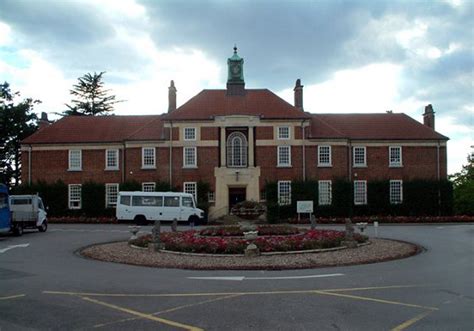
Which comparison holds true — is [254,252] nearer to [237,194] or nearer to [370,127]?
[237,194]

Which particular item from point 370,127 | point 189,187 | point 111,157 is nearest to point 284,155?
point 189,187

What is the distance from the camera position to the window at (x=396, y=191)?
4600cm

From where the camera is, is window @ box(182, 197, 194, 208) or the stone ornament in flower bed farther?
window @ box(182, 197, 194, 208)

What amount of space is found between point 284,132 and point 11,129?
115ft

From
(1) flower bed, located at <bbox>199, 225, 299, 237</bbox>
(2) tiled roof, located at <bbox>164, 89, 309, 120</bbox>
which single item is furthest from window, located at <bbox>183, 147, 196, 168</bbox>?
(1) flower bed, located at <bbox>199, 225, 299, 237</bbox>

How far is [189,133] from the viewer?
45.3 metres

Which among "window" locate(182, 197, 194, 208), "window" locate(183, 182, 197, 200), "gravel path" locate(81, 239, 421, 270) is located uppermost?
"window" locate(183, 182, 197, 200)

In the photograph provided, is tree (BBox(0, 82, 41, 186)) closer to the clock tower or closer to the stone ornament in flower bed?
the clock tower

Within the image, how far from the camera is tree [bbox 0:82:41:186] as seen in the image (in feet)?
202

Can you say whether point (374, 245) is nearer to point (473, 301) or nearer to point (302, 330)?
point (473, 301)

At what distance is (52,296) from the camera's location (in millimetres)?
10273

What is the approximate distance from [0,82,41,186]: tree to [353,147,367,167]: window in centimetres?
3893

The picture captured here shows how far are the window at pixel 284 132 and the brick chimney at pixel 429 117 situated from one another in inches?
602

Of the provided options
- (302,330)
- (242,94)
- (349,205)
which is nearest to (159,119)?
(242,94)
